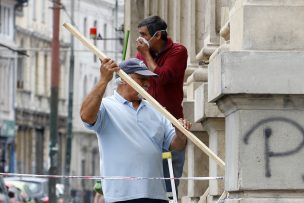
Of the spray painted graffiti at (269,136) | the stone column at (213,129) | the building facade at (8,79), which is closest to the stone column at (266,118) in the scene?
the spray painted graffiti at (269,136)

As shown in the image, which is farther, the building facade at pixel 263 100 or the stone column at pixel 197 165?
the stone column at pixel 197 165

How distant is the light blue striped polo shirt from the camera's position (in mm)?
10773

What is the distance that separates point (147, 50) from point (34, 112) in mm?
76259

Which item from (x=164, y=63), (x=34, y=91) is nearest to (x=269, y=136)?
(x=164, y=63)

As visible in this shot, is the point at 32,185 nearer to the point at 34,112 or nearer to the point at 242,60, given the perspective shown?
the point at 242,60

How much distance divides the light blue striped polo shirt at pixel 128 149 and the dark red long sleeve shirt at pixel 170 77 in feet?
8.43

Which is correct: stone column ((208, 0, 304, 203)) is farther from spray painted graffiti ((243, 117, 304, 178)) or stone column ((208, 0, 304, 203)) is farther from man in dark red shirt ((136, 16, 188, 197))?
man in dark red shirt ((136, 16, 188, 197))

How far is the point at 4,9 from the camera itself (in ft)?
279

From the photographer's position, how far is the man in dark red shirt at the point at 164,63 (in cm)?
1347

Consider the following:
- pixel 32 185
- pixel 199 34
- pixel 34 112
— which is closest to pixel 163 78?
pixel 199 34

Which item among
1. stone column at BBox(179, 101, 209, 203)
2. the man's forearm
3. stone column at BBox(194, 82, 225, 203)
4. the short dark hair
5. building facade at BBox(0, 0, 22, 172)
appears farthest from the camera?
building facade at BBox(0, 0, 22, 172)

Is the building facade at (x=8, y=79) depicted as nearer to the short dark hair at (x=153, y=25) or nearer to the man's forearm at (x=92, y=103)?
the short dark hair at (x=153, y=25)

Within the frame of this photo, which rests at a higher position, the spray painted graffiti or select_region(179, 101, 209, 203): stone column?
the spray painted graffiti

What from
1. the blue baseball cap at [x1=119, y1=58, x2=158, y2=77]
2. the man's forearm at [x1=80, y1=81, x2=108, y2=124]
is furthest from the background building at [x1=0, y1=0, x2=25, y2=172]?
the man's forearm at [x1=80, y1=81, x2=108, y2=124]
